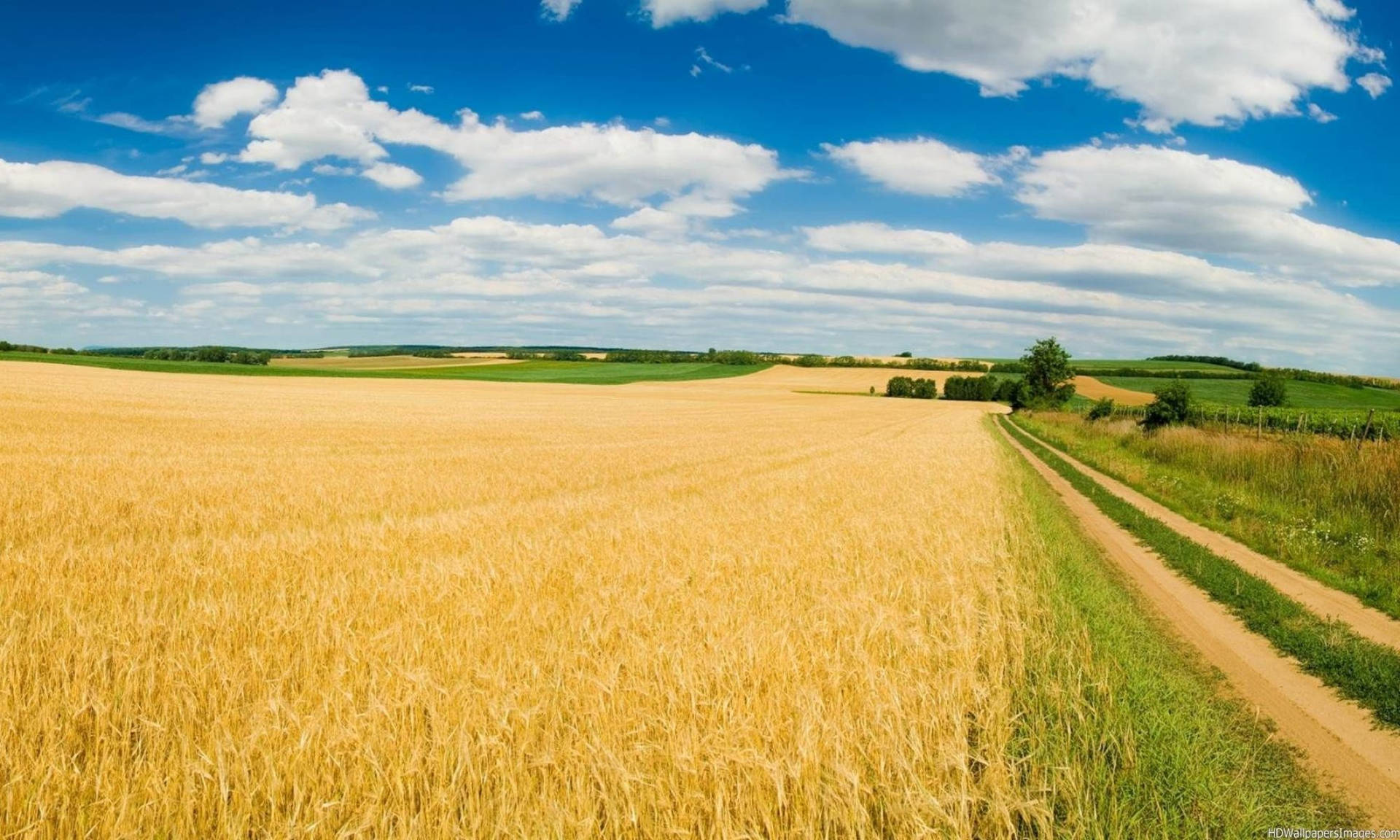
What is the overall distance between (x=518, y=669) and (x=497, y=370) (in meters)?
120

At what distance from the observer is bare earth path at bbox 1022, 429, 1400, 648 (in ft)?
28.5

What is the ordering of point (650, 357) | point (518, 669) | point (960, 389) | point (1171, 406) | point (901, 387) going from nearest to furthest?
1. point (518, 669)
2. point (1171, 406)
3. point (901, 387)
4. point (960, 389)
5. point (650, 357)

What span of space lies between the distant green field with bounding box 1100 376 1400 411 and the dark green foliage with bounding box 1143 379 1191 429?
147 feet

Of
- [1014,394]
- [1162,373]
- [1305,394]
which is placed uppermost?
[1162,373]

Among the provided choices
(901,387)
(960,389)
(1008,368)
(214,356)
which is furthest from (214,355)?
(1008,368)

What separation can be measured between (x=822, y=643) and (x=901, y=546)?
4.50 m

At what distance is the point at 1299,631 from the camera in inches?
324

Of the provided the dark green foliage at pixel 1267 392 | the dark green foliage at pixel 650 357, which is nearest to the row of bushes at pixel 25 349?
the dark green foliage at pixel 650 357

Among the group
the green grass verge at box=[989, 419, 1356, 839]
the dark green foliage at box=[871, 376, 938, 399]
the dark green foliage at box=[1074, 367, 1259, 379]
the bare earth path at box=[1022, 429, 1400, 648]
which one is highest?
the dark green foliage at box=[1074, 367, 1259, 379]

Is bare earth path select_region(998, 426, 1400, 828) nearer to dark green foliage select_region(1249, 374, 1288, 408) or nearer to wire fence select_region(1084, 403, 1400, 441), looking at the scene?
wire fence select_region(1084, 403, 1400, 441)

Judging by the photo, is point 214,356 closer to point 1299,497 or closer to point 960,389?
point 960,389

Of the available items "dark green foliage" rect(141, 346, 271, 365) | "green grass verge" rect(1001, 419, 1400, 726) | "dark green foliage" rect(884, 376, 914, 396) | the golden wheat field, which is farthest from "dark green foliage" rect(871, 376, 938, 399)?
the golden wheat field

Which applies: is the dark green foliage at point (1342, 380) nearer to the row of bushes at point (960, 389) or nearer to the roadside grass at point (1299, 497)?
the row of bushes at point (960, 389)

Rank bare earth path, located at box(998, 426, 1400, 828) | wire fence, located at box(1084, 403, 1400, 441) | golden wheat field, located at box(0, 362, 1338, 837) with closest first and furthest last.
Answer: golden wheat field, located at box(0, 362, 1338, 837) < bare earth path, located at box(998, 426, 1400, 828) < wire fence, located at box(1084, 403, 1400, 441)
